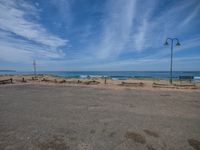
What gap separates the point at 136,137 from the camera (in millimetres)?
4211

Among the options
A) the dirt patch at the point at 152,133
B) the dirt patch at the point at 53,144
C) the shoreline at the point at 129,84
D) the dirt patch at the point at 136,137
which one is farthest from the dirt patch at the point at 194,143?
the shoreline at the point at 129,84

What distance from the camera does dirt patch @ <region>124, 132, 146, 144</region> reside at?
3971 millimetres

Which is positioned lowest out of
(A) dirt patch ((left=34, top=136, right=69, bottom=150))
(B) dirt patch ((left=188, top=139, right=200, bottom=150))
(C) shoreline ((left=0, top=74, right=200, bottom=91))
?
(B) dirt patch ((left=188, top=139, right=200, bottom=150))

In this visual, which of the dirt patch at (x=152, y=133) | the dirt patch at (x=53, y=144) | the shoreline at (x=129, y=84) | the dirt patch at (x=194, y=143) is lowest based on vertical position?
the dirt patch at (x=194, y=143)

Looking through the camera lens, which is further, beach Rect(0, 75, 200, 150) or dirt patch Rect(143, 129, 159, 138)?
dirt patch Rect(143, 129, 159, 138)

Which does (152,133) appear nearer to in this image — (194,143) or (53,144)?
(194,143)

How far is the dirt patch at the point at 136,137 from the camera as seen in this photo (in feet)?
13.0

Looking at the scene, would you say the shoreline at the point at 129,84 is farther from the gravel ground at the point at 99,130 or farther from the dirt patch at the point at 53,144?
the dirt patch at the point at 53,144

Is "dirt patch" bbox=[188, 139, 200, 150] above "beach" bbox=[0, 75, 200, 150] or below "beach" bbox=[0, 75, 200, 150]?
below

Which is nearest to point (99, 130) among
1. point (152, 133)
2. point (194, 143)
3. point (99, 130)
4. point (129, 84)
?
point (99, 130)

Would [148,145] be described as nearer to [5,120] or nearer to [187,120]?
[187,120]

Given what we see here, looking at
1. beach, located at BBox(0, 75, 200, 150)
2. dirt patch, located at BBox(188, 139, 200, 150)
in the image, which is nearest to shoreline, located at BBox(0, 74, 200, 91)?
beach, located at BBox(0, 75, 200, 150)

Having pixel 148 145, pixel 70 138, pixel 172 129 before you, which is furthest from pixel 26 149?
pixel 172 129

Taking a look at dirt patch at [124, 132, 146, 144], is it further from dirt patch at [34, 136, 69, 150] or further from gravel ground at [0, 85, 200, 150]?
dirt patch at [34, 136, 69, 150]
